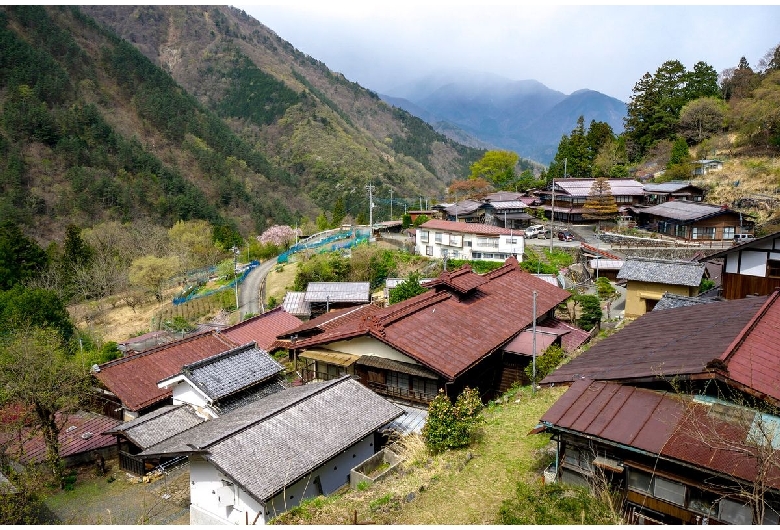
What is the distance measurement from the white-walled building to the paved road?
48.3 feet

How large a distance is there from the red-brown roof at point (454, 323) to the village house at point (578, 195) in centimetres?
2898

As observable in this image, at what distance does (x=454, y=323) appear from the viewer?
19188mm

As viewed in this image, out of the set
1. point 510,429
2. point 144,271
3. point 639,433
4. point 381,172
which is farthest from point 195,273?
point 381,172

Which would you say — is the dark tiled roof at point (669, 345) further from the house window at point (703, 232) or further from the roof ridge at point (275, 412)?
the house window at point (703, 232)

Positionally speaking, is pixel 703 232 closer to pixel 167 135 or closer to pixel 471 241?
pixel 471 241

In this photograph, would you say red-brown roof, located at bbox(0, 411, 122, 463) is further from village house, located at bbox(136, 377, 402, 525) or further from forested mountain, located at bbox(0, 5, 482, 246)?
forested mountain, located at bbox(0, 5, 482, 246)

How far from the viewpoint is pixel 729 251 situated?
2020cm

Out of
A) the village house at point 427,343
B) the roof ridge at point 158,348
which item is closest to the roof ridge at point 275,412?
the village house at point 427,343

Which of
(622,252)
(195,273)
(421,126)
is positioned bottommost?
(195,273)

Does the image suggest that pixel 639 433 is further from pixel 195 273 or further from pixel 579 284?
pixel 195 273

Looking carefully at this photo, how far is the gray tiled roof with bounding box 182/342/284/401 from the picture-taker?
17.6 meters

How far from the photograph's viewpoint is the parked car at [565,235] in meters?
45.3

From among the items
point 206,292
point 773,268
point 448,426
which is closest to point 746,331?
point 448,426

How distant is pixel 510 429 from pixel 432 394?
3463mm
